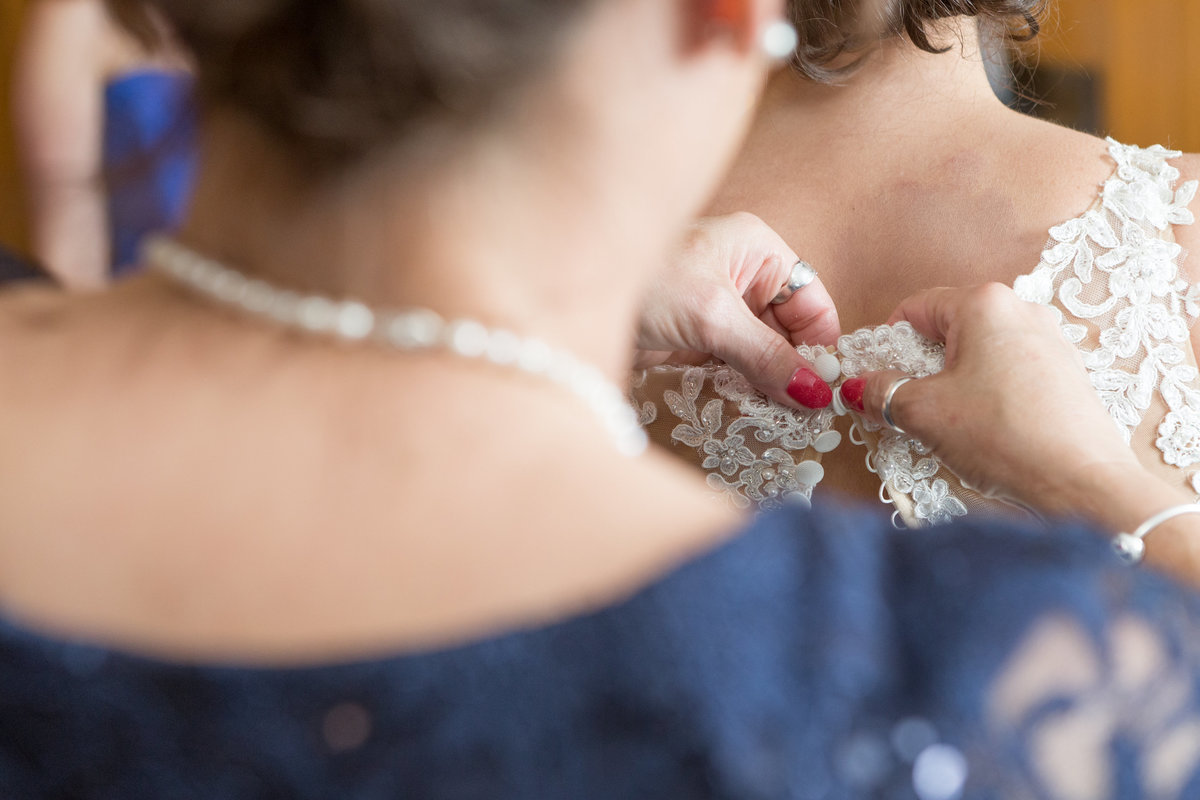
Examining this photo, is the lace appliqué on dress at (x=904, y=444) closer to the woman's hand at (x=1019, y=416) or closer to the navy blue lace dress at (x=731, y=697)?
the woman's hand at (x=1019, y=416)

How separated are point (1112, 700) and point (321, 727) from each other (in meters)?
0.35

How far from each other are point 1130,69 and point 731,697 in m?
4.29

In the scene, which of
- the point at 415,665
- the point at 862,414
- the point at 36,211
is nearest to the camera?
the point at 415,665

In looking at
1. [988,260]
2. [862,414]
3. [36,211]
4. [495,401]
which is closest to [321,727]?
[495,401]

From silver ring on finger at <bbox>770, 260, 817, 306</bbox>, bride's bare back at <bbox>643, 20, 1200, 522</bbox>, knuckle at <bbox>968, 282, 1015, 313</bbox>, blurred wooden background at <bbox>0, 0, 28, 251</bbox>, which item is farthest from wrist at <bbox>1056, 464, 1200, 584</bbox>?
blurred wooden background at <bbox>0, 0, 28, 251</bbox>

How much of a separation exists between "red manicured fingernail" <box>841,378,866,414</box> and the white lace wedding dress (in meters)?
0.04

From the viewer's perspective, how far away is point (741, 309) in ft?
4.09

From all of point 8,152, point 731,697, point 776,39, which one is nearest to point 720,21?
point 776,39

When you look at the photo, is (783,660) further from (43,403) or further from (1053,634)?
(43,403)

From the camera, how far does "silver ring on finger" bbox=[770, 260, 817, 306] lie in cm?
129

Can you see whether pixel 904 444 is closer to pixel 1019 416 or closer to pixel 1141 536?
pixel 1019 416

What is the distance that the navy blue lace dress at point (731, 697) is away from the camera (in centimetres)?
45

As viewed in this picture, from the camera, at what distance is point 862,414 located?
1237 millimetres

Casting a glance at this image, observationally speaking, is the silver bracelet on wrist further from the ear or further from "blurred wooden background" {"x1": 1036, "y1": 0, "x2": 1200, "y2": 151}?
"blurred wooden background" {"x1": 1036, "y1": 0, "x2": 1200, "y2": 151}
